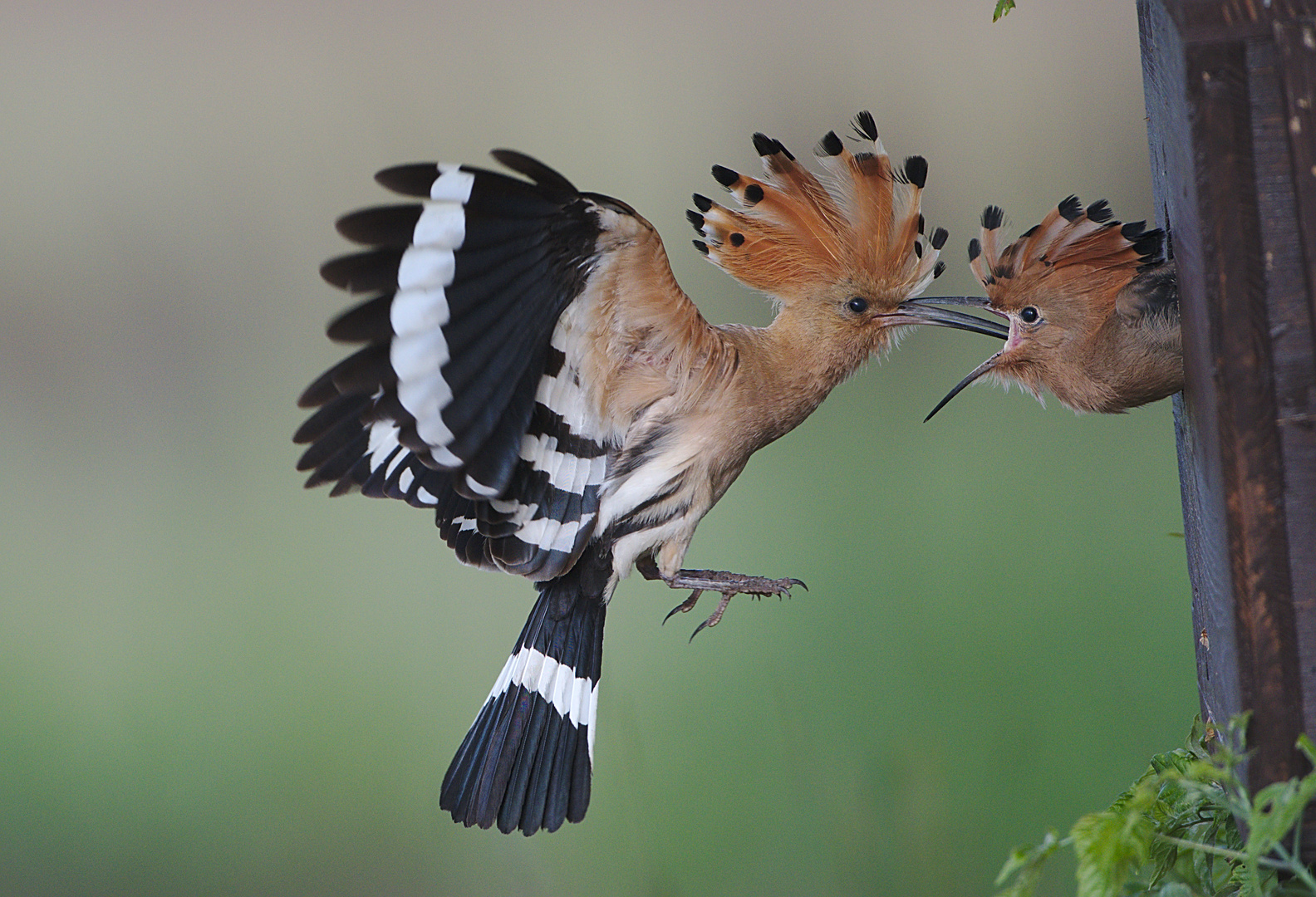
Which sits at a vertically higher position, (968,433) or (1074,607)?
(968,433)

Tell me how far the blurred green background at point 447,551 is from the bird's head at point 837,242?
80cm

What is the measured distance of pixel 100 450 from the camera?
1920 mm

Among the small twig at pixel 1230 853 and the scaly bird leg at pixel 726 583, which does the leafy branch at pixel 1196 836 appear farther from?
the scaly bird leg at pixel 726 583

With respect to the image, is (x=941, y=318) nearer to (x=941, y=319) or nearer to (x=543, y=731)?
(x=941, y=319)

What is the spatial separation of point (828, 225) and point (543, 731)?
1.97ft

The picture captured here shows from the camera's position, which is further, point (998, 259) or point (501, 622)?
point (501, 622)

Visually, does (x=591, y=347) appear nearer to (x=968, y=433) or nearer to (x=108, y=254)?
(x=968, y=433)

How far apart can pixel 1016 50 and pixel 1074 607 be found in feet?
3.11

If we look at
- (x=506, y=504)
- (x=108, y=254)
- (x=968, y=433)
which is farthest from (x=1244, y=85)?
(x=108, y=254)

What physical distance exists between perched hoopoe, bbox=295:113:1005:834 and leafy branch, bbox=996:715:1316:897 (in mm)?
382

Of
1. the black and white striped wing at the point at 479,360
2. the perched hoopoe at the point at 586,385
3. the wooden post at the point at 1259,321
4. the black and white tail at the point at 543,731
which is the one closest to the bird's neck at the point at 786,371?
the perched hoopoe at the point at 586,385

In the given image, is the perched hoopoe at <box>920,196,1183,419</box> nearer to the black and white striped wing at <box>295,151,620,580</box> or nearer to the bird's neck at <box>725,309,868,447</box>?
the bird's neck at <box>725,309,868,447</box>

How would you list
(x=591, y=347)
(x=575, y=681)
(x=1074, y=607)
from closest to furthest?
1. (x=591, y=347)
2. (x=575, y=681)
3. (x=1074, y=607)

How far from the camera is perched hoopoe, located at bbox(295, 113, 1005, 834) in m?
0.88
